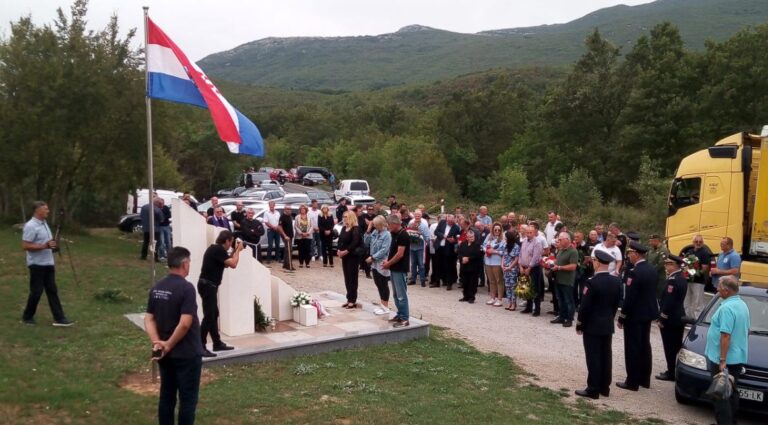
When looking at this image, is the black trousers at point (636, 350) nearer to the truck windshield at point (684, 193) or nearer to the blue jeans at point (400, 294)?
the blue jeans at point (400, 294)

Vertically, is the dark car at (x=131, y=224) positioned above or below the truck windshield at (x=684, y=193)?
below

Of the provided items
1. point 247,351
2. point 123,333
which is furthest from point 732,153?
point 123,333

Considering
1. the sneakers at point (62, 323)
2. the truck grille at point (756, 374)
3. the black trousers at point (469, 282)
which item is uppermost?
the truck grille at point (756, 374)

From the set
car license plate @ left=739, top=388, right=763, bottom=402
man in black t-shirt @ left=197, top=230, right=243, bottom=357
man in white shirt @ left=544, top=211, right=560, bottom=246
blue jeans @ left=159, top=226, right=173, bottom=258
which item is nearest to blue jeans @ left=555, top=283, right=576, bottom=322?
man in white shirt @ left=544, top=211, right=560, bottom=246

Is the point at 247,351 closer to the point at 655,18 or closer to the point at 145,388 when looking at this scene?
the point at 145,388

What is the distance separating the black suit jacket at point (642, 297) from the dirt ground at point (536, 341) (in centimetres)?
98

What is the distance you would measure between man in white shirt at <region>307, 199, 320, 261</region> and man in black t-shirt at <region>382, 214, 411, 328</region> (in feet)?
25.2

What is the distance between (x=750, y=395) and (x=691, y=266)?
463 cm

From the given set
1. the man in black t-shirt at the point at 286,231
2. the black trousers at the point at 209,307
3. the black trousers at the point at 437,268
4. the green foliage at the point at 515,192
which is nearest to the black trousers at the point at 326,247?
the man in black t-shirt at the point at 286,231

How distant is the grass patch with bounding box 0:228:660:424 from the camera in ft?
20.9

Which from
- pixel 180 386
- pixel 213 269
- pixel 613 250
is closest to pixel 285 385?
pixel 213 269

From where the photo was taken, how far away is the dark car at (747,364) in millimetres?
6918

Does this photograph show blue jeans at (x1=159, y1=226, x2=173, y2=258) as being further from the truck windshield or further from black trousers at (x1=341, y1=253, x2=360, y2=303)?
the truck windshield

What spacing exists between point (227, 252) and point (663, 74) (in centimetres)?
3706
